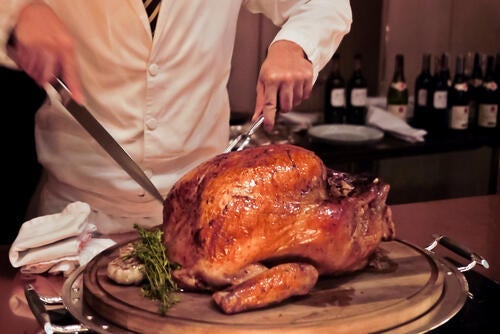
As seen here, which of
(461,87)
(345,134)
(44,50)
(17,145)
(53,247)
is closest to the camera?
(44,50)

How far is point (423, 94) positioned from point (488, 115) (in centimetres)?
34

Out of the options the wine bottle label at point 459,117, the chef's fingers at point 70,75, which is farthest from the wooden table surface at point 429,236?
the wine bottle label at point 459,117

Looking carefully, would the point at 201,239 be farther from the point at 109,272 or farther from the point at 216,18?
the point at 216,18

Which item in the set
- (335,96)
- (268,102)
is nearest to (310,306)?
(268,102)

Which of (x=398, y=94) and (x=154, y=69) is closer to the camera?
(x=154, y=69)

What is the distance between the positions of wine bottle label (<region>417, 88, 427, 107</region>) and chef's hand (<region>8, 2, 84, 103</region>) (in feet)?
8.99

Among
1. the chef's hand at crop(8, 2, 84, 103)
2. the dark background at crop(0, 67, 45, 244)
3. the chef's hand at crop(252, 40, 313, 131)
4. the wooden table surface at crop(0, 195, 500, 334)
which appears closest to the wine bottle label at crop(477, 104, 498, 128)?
the wooden table surface at crop(0, 195, 500, 334)

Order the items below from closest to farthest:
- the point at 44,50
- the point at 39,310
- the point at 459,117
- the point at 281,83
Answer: the point at 39,310 → the point at 44,50 → the point at 281,83 → the point at 459,117

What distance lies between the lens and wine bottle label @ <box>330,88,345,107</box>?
353 centimetres

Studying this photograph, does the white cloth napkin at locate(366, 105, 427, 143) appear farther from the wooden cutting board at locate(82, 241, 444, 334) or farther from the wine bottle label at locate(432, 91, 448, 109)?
the wooden cutting board at locate(82, 241, 444, 334)

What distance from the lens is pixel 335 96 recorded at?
3.54 meters

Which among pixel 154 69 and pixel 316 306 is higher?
pixel 154 69

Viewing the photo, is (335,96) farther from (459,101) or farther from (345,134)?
(459,101)

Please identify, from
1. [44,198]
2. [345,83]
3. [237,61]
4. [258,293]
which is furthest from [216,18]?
[345,83]
